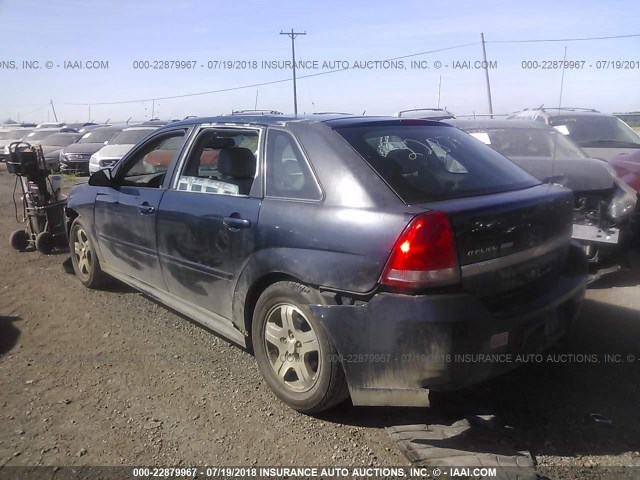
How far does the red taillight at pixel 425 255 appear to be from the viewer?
2535 mm

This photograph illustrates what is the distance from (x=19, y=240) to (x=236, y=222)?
4.98 meters

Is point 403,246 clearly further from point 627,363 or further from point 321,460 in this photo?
point 627,363

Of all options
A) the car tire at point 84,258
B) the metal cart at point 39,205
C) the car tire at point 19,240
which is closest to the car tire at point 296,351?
the car tire at point 84,258

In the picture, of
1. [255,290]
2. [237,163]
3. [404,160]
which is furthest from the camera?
[237,163]

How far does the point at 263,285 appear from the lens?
3.25m

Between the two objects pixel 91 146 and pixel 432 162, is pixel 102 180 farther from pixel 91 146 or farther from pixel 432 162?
pixel 91 146

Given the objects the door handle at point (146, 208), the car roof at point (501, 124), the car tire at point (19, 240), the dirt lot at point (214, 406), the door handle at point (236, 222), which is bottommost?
the dirt lot at point (214, 406)

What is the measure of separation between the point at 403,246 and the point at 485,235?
448 mm

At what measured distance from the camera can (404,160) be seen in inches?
121

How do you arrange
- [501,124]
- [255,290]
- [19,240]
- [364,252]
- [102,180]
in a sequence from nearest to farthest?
[364,252] → [255,290] → [102,180] → [501,124] → [19,240]

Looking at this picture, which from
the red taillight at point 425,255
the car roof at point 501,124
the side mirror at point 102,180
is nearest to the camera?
the red taillight at point 425,255

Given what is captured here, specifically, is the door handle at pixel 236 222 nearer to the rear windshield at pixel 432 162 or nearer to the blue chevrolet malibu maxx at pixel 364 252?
the blue chevrolet malibu maxx at pixel 364 252

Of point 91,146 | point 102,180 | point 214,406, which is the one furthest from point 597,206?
point 91,146

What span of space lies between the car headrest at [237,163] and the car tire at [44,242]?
4.00 m
